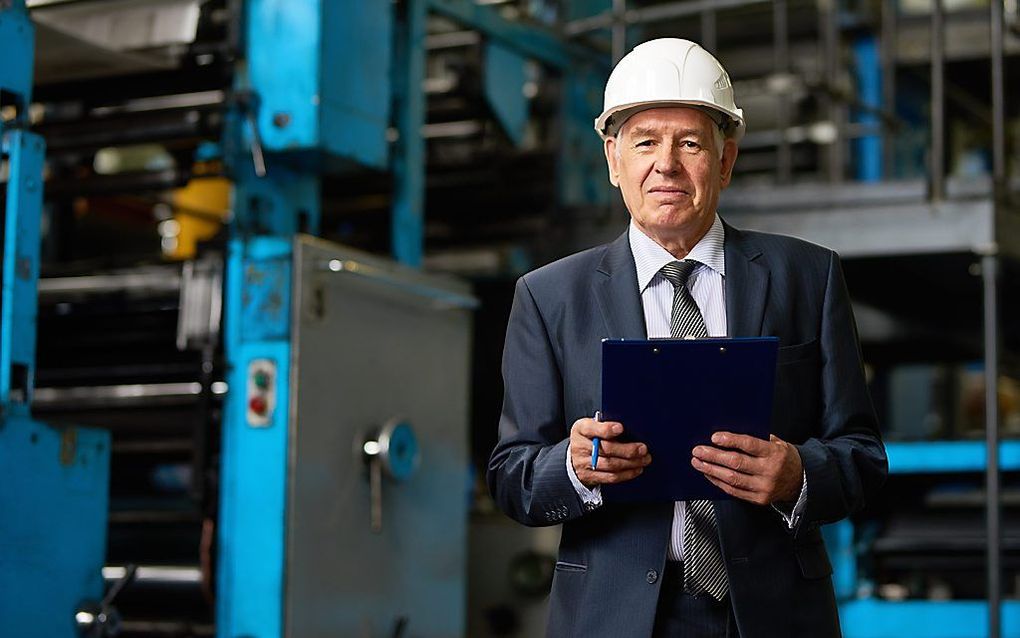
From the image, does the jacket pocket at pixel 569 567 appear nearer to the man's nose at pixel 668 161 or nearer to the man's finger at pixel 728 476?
the man's finger at pixel 728 476

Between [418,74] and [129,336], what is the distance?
1.36m

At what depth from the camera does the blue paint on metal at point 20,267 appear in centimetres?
329

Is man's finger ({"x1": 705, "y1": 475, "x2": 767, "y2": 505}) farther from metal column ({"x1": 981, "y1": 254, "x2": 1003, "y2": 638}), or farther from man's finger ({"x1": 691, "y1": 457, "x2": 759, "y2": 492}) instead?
metal column ({"x1": 981, "y1": 254, "x2": 1003, "y2": 638})

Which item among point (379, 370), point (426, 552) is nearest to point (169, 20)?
point (379, 370)

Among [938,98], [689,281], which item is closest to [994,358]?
[938,98]

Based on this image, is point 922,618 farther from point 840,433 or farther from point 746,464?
point 746,464

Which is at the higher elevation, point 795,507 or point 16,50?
point 16,50

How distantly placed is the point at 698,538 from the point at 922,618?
2.94 meters

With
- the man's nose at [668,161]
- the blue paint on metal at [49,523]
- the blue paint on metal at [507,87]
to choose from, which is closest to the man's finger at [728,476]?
the man's nose at [668,161]

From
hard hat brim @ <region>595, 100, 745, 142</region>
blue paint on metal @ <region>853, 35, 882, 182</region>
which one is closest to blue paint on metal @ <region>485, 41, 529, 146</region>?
hard hat brim @ <region>595, 100, 745, 142</region>

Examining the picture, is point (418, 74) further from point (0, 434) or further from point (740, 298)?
point (740, 298)

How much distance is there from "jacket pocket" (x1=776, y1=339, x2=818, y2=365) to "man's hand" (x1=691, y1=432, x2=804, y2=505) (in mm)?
211

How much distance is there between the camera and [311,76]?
13.6 ft

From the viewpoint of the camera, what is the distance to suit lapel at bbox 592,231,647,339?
2152 millimetres
